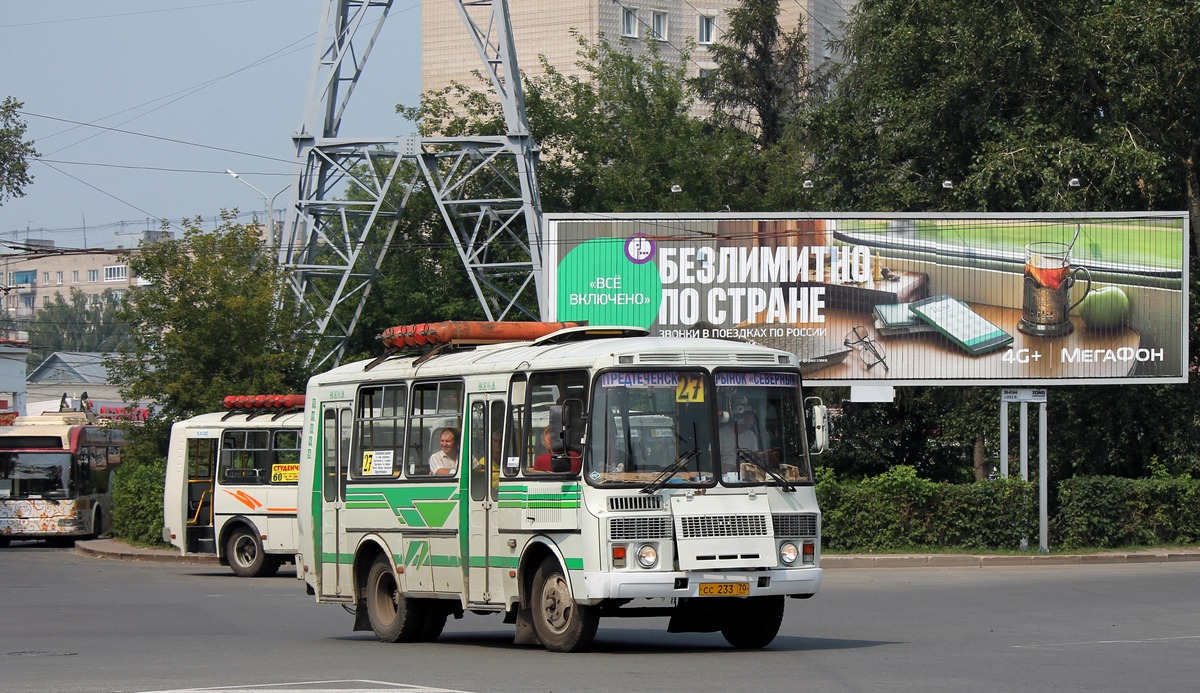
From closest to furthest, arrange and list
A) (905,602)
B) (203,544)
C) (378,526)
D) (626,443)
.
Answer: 1. (626,443)
2. (378,526)
3. (905,602)
4. (203,544)

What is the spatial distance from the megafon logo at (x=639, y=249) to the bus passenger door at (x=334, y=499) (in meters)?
17.2

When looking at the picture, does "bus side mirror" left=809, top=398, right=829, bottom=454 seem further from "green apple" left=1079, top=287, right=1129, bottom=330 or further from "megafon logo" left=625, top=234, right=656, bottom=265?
"green apple" left=1079, top=287, right=1129, bottom=330

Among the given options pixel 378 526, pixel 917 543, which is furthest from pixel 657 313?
pixel 378 526

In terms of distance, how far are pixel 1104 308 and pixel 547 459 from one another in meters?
21.9

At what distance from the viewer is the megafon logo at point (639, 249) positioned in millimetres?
32844

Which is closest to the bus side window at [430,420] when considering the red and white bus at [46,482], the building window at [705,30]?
the red and white bus at [46,482]

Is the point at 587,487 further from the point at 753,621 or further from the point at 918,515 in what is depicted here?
the point at 918,515

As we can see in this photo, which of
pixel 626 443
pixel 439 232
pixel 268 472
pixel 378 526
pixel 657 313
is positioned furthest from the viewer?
pixel 439 232

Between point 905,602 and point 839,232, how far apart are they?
14017 millimetres

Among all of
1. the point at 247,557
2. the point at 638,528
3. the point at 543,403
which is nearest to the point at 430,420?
the point at 543,403

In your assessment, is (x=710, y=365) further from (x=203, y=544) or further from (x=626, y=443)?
(x=203, y=544)

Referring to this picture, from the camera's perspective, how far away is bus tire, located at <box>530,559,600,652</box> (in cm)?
1281

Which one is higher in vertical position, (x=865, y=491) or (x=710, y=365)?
(x=710, y=365)

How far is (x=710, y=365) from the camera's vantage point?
43.2 feet
